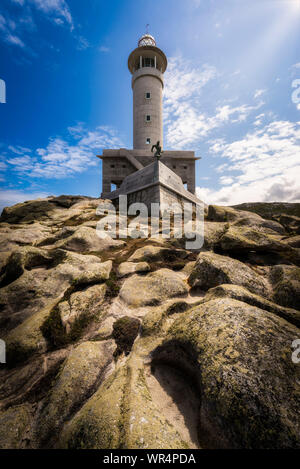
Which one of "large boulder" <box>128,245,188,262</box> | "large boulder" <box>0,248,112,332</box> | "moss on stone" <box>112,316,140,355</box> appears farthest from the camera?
"large boulder" <box>128,245,188,262</box>

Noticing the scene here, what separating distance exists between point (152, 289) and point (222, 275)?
239 cm

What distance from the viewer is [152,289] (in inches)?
251

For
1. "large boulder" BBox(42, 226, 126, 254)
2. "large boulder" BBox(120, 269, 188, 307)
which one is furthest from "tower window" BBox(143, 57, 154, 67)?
"large boulder" BBox(120, 269, 188, 307)

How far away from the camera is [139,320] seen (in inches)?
203

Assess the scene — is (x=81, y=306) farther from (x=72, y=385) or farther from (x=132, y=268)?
(x=132, y=268)

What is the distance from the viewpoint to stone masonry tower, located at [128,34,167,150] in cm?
3706

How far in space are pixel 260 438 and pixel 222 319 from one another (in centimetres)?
153

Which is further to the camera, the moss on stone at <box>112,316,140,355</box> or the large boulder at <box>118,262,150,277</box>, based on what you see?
the large boulder at <box>118,262,150,277</box>

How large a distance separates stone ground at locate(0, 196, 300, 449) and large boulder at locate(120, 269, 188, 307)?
0.13 ft

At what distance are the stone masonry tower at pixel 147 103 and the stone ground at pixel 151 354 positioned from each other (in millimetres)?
35186

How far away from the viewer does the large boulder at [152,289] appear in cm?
598

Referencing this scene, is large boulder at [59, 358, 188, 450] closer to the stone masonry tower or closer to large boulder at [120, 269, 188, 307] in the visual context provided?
large boulder at [120, 269, 188, 307]

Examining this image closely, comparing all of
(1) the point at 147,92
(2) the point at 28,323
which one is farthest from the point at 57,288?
(1) the point at 147,92

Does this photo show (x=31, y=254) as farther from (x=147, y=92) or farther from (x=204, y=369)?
(x=147, y=92)
